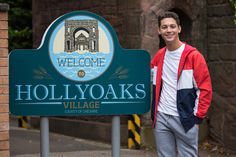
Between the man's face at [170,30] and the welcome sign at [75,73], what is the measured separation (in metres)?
0.73

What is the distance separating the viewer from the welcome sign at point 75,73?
17.7 ft

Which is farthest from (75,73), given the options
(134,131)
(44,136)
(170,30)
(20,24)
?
(20,24)

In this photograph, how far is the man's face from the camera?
495cm

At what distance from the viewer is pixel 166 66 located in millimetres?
5039

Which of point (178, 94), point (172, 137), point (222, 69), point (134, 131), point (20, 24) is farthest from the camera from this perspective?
point (20, 24)

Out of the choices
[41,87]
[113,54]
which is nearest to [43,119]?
[41,87]

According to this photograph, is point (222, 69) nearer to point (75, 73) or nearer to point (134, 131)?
point (134, 131)

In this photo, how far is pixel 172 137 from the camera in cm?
505

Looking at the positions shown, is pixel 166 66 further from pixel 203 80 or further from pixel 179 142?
pixel 179 142

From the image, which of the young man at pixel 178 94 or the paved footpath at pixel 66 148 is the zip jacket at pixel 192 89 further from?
the paved footpath at pixel 66 148

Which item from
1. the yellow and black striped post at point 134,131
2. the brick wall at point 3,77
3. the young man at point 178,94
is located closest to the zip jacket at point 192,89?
the young man at point 178,94

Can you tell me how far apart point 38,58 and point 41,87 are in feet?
0.93

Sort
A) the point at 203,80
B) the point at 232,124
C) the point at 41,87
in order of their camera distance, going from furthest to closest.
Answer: the point at 232,124 < the point at 41,87 < the point at 203,80

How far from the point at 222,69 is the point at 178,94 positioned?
5.60 meters
